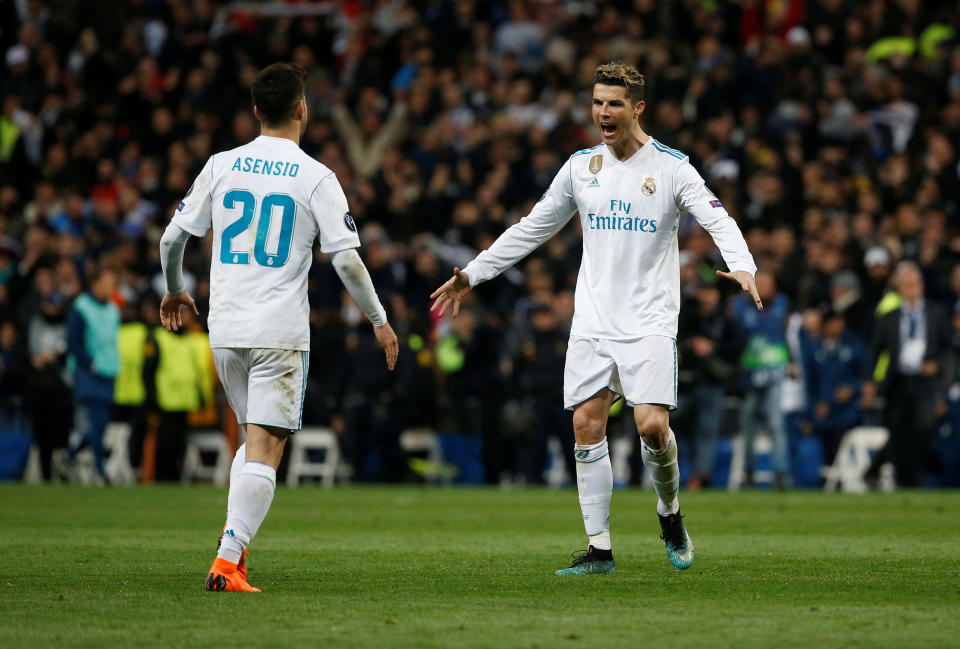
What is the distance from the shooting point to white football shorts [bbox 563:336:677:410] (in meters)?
8.04

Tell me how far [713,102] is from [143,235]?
877 centimetres

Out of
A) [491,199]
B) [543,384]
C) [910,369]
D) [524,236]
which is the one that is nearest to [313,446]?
[543,384]

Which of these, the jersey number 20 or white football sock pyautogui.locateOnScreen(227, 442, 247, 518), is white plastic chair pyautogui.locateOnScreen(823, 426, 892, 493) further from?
the jersey number 20

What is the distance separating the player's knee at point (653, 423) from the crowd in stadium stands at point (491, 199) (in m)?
10.5

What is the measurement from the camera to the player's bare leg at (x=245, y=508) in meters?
7.12

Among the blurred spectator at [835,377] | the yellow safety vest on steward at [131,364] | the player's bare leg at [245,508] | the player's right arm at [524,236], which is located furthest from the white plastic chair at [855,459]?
the player's bare leg at [245,508]

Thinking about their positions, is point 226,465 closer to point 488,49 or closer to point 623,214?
point 488,49

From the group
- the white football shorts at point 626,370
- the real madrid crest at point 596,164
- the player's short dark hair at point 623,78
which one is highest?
the player's short dark hair at point 623,78

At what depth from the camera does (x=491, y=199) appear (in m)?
21.7

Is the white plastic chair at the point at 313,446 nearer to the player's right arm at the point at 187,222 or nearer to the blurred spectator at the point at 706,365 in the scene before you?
the blurred spectator at the point at 706,365

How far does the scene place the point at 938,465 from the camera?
19.3 m

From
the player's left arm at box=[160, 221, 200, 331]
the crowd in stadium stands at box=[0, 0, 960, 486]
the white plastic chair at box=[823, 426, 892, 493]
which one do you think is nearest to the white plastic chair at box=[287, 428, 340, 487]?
the crowd in stadium stands at box=[0, 0, 960, 486]

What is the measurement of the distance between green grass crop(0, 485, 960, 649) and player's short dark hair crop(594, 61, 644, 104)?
2.62 metres

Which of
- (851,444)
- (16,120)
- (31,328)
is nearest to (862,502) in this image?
(851,444)
